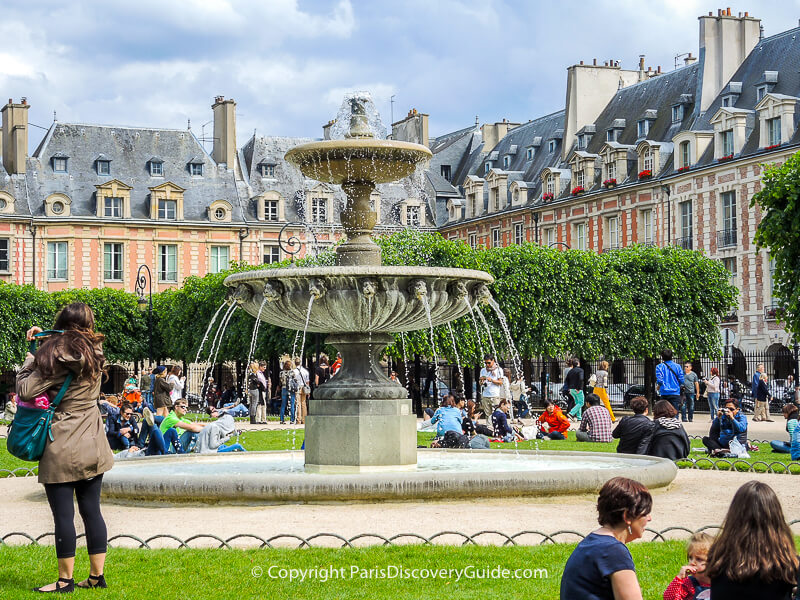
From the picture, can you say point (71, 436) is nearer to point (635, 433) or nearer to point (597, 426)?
point (635, 433)

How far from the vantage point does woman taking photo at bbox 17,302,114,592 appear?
263 inches

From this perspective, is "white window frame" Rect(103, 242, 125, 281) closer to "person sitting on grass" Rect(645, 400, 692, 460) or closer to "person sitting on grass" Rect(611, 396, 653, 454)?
"person sitting on grass" Rect(611, 396, 653, 454)

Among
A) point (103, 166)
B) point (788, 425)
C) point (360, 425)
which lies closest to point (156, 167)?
point (103, 166)

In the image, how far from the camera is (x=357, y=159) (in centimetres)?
1254

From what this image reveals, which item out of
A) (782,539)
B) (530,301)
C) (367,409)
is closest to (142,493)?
(367,409)

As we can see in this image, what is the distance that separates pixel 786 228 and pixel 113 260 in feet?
134

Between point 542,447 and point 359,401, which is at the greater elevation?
point 359,401

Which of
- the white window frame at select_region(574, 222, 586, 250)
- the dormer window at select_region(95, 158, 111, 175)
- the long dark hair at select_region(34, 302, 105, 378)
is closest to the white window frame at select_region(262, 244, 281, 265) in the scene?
the dormer window at select_region(95, 158, 111, 175)

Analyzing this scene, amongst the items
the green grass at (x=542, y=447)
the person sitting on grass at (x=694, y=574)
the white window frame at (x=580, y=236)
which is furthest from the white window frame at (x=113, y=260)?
the person sitting on grass at (x=694, y=574)

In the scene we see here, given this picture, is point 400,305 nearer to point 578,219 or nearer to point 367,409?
point 367,409

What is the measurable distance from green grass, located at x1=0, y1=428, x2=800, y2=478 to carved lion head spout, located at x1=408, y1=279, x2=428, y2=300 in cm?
439

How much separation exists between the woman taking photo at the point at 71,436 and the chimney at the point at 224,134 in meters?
53.7

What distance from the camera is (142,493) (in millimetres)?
10484

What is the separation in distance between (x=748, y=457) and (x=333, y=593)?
1059 centimetres
